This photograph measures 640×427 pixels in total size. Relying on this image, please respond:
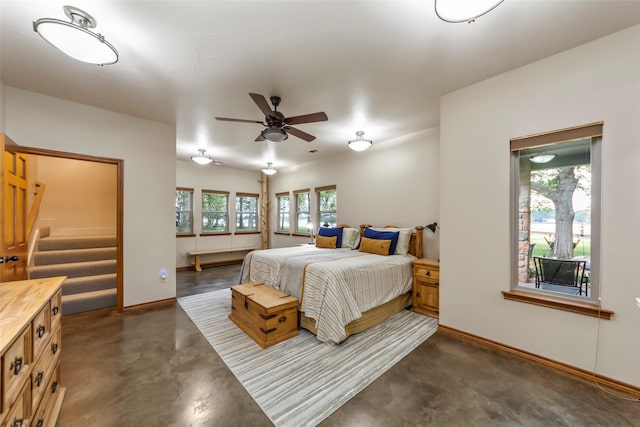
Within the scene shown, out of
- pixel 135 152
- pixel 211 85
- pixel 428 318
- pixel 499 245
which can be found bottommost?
pixel 428 318

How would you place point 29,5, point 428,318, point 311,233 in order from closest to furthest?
point 29,5
point 428,318
point 311,233

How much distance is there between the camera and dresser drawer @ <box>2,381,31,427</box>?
0.96 meters

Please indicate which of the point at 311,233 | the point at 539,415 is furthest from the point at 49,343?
the point at 311,233

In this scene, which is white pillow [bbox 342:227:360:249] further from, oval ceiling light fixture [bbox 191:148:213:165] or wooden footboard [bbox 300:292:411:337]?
oval ceiling light fixture [bbox 191:148:213:165]

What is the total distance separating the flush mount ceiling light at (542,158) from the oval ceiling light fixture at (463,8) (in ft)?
5.56

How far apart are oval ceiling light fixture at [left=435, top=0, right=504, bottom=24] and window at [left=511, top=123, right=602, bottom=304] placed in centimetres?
152

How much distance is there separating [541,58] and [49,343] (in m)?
4.39

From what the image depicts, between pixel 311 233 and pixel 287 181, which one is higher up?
pixel 287 181

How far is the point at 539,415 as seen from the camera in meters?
1.66

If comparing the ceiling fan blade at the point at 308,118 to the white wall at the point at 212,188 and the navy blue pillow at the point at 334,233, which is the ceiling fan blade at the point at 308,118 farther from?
the white wall at the point at 212,188

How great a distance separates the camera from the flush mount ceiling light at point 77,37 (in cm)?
151

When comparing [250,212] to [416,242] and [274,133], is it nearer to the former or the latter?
[274,133]

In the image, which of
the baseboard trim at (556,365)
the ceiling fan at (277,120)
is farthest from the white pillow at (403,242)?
the ceiling fan at (277,120)

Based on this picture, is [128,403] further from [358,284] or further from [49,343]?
[358,284]
